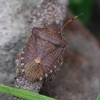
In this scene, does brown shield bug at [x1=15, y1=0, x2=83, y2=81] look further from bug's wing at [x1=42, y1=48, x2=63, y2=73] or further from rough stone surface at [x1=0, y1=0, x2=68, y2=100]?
rough stone surface at [x1=0, y1=0, x2=68, y2=100]

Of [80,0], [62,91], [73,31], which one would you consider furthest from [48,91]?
[80,0]

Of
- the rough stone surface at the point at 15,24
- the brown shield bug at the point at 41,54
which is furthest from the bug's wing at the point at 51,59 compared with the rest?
the rough stone surface at the point at 15,24

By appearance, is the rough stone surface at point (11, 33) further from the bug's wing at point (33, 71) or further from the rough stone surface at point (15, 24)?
the bug's wing at point (33, 71)

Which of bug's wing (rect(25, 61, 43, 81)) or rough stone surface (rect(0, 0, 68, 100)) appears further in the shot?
rough stone surface (rect(0, 0, 68, 100))

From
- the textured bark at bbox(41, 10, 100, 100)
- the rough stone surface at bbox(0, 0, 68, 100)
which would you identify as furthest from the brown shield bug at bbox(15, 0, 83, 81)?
the textured bark at bbox(41, 10, 100, 100)


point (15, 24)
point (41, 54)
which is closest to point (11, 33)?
point (15, 24)

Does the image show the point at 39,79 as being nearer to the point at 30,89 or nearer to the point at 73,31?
the point at 30,89

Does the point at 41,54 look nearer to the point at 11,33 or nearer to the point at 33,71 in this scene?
the point at 33,71
